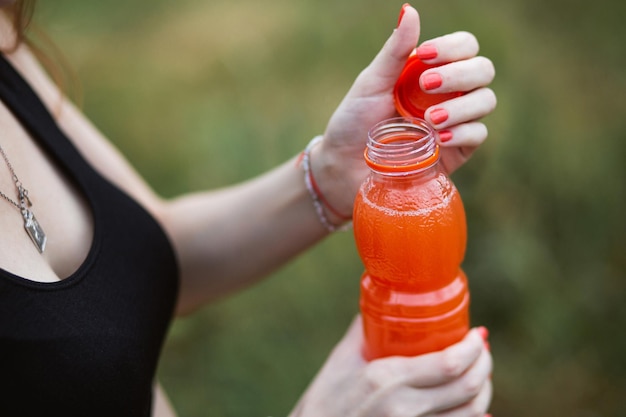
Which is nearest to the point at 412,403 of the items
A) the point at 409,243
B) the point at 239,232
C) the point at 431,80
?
the point at 409,243

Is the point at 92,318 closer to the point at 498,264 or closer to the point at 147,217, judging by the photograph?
the point at 147,217

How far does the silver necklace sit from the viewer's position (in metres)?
1.04

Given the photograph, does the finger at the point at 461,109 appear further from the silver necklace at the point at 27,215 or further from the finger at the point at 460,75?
the silver necklace at the point at 27,215

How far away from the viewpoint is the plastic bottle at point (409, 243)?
927mm

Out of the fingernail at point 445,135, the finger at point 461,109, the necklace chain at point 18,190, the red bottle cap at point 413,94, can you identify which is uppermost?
the necklace chain at point 18,190

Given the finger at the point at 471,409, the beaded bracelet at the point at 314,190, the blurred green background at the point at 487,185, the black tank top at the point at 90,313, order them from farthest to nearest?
the blurred green background at the point at 487,185
the beaded bracelet at the point at 314,190
the finger at the point at 471,409
the black tank top at the point at 90,313

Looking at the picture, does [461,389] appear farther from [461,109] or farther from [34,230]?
[34,230]

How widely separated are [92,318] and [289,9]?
2260 millimetres

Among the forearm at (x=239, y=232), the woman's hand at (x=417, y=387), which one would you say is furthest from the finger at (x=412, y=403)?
the forearm at (x=239, y=232)

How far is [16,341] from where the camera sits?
90 centimetres

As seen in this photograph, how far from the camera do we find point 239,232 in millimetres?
1439

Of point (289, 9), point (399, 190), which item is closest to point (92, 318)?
point (399, 190)

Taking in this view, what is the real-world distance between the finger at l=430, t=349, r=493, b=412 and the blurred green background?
3.97 ft

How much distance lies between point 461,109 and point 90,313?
2.09 feet
